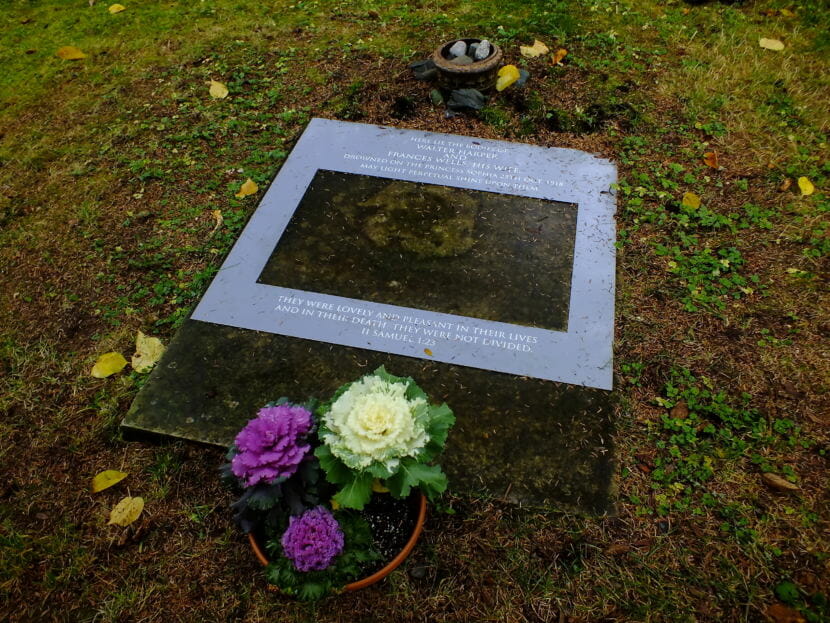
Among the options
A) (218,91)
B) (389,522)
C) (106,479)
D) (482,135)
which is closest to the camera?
(389,522)

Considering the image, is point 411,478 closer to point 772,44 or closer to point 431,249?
point 431,249

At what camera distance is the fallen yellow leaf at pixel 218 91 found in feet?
15.7

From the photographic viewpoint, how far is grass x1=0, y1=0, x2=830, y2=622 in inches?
93.9

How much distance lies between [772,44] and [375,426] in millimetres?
5226

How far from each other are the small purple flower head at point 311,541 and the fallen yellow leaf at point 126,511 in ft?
3.19

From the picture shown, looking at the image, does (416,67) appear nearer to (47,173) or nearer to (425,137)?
(425,137)

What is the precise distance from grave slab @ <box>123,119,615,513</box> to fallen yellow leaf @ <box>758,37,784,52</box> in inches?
91.4

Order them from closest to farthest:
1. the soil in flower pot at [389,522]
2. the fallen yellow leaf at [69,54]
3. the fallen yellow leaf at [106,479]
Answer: the soil in flower pot at [389,522] → the fallen yellow leaf at [106,479] → the fallen yellow leaf at [69,54]

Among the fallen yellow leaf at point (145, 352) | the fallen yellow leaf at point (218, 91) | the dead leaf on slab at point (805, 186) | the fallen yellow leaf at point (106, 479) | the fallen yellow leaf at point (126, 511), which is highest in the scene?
the fallen yellow leaf at point (218, 91)

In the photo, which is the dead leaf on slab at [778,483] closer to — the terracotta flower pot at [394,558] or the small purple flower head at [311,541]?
the terracotta flower pot at [394,558]

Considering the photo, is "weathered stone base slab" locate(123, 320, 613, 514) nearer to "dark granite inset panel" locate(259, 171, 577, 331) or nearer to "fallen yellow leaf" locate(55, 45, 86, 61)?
"dark granite inset panel" locate(259, 171, 577, 331)

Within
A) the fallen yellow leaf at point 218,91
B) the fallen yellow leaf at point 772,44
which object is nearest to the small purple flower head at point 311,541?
the fallen yellow leaf at point 218,91

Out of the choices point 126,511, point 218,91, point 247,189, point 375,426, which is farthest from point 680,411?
point 218,91

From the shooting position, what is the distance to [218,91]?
15.7 feet
